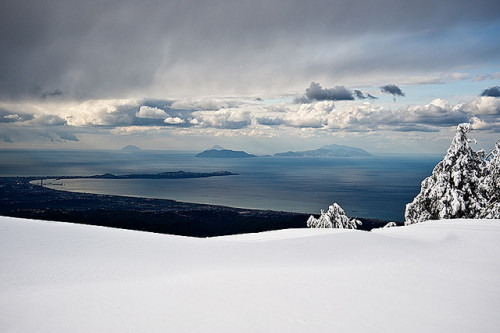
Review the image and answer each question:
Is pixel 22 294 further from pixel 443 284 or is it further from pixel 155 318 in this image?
pixel 443 284

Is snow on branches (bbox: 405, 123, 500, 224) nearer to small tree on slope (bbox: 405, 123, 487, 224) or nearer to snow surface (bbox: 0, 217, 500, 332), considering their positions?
small tree on slope (bbox: 405, 123, 487, 224)

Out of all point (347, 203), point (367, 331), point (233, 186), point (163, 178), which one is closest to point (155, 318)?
point (367, 331)

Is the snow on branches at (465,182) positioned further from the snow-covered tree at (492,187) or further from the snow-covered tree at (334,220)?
the snow-covered tree at (334,220)

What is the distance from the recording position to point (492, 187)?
18.8 metres

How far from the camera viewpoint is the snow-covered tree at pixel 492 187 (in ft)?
59.5

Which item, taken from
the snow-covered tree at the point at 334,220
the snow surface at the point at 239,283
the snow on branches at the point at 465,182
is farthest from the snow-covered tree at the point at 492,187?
the snow surface at the point at 239,283

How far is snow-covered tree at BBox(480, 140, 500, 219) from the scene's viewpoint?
59.5 ft

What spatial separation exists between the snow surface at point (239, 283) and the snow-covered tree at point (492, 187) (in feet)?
41.9

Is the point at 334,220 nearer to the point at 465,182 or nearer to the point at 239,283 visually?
the point at 465,182

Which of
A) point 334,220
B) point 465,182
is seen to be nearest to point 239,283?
point 465,182

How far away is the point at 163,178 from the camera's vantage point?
187m

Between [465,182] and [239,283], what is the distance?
747 inches

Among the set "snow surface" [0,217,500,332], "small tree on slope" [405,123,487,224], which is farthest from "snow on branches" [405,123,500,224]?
"snow surface" [0,217,500,332]

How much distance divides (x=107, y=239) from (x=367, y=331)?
558 cm
